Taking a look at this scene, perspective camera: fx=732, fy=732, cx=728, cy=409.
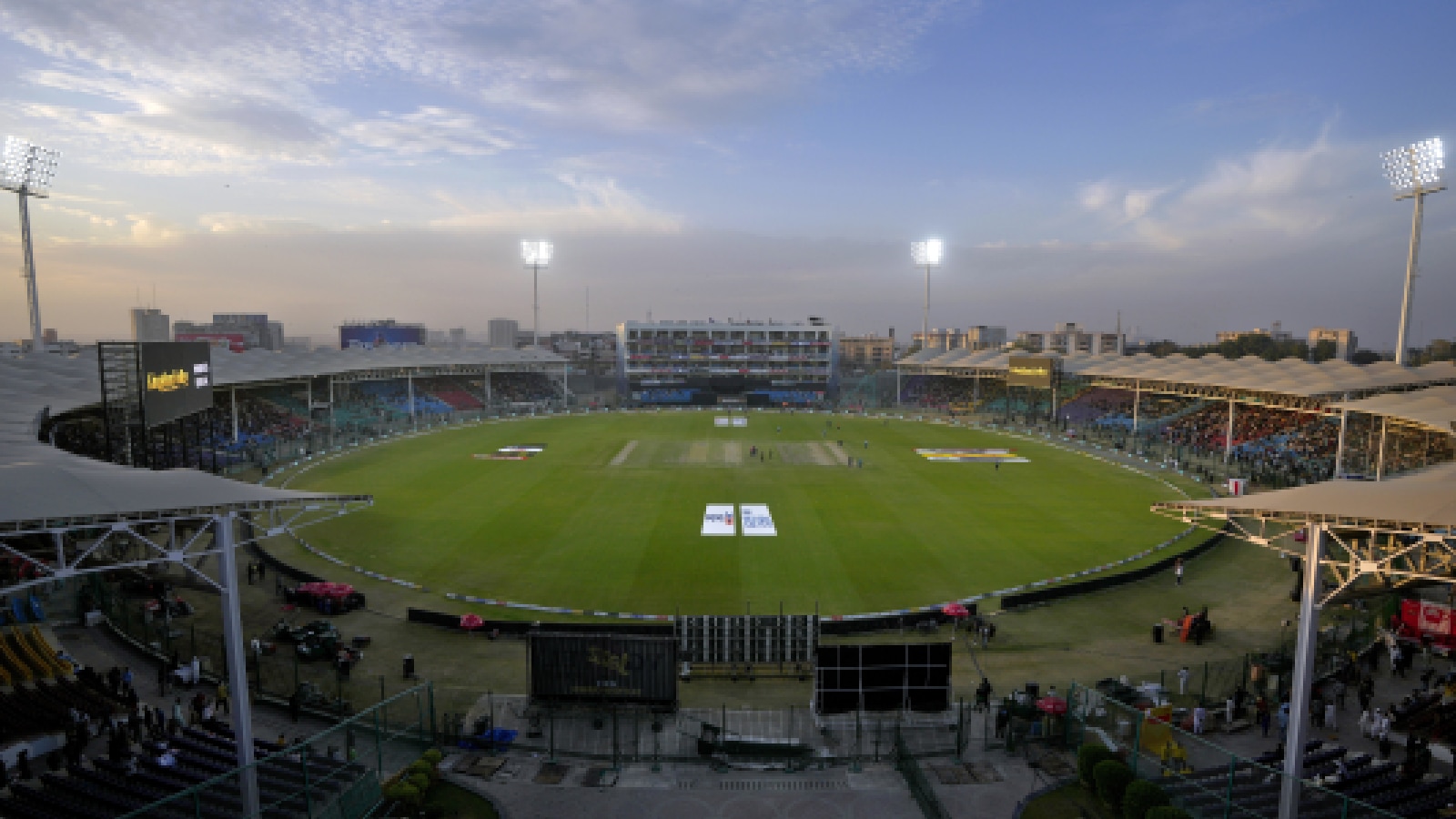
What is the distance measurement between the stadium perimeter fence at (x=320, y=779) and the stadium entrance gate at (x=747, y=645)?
22.9 ft

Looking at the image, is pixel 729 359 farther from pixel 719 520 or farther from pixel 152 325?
pixel 152 325

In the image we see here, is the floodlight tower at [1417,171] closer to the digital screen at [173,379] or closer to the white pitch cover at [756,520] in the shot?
the white pitch cover at [756,520]

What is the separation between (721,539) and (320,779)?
21.2 metres

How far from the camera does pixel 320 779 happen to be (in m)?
12.1

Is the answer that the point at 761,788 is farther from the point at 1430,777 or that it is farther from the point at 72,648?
the point at 72,648

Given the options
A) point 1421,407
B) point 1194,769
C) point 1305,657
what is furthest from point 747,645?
point 1421,407

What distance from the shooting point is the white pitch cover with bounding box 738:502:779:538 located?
33.4m

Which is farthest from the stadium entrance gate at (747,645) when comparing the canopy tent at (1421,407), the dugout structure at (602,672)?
the canopy tent at (1421,407)

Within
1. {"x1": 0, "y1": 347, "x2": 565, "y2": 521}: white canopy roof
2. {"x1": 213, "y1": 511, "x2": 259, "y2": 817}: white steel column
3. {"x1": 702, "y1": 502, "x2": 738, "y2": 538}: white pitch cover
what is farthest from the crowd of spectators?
{"x1": 213, "y1": 511, "x2": 259, "y2": 817}: white steel column

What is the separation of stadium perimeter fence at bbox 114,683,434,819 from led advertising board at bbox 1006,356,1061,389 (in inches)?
2679

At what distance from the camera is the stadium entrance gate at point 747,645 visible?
66.3 ft

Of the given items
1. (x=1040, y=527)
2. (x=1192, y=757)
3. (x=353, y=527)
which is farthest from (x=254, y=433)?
(x=1192, y=757)

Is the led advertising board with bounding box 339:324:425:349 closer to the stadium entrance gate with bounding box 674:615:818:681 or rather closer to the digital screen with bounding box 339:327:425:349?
the digital screen with bounding box 339:327:425:349

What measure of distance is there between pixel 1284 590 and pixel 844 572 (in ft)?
53.8
